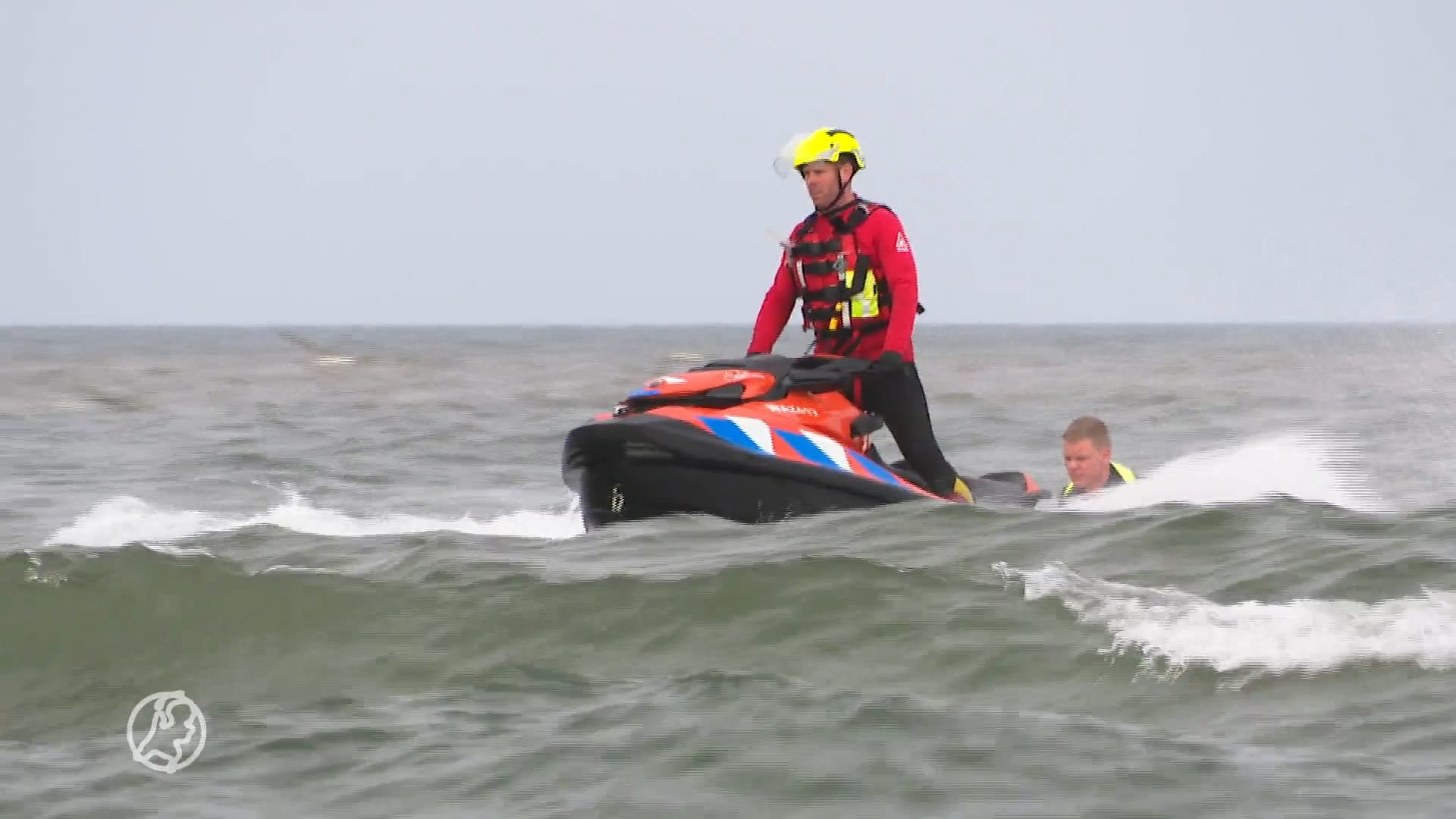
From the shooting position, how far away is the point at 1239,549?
635 centimetres

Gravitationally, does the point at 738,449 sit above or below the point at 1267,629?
above

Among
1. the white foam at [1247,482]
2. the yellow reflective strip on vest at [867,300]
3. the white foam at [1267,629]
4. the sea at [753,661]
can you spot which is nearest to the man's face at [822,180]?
the yellow reflective strip on vest at [867,300]

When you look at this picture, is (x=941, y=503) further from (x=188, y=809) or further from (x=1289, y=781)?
(x=188, y=809)

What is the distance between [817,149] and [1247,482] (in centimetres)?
324

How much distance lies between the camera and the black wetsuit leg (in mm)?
7742

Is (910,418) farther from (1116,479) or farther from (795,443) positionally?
(1116,479)

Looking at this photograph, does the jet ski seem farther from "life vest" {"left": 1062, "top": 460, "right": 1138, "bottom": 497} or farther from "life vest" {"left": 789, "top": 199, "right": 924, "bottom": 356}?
"life vest" {"left": 1062, "top": 460, "right": 1138, "bottom": 497}

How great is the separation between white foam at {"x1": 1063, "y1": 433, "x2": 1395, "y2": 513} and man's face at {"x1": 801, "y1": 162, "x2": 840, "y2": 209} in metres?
1.80

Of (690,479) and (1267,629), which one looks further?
(690,479)

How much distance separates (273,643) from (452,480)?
7026 mm

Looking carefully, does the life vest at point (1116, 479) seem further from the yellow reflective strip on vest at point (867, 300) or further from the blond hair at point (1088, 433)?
the yellow reflective strip on vest at point (867, 300)

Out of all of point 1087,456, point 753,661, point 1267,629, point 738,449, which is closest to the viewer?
point 1267,629

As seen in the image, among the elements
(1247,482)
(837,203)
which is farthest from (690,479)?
(1247,482)

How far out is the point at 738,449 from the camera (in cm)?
723
